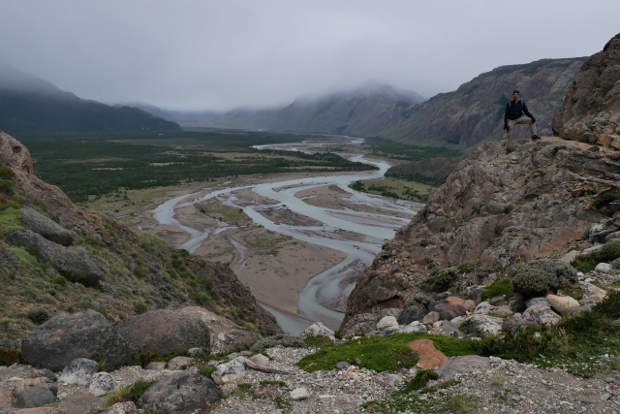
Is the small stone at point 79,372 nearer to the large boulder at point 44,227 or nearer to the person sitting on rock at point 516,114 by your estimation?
the large boulder at point 44,227

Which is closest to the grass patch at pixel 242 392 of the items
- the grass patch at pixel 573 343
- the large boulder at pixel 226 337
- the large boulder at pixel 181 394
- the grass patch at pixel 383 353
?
the large boulder at pixel 181 394

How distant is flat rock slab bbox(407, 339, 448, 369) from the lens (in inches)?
340

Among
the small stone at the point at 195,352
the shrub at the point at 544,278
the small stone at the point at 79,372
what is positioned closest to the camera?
the small stone at the point at 79,372

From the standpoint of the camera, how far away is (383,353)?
29.9ft

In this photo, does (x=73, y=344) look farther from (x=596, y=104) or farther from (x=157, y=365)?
(x=596, y=104)

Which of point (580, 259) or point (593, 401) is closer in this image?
point (593, 401)

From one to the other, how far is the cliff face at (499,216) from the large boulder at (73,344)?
13445mm

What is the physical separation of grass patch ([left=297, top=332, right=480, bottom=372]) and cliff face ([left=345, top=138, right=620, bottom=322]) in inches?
375

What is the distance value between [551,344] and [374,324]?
668 centimetres

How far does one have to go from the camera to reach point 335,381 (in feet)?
27.7

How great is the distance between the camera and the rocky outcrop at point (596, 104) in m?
22.0

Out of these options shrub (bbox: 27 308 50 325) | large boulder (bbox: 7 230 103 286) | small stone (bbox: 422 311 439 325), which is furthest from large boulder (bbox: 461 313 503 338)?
large boulder (bbox: 7 230 103 286)

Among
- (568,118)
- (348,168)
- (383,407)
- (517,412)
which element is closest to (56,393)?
(383,407)

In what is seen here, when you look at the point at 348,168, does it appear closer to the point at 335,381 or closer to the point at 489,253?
the point at 489,253
